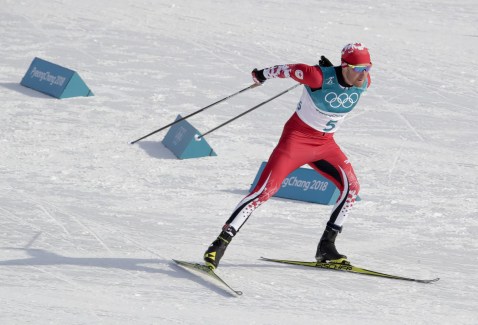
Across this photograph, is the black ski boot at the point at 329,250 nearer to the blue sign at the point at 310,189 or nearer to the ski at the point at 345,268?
the ski at the point at 345,268

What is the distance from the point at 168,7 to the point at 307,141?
42.0 feet

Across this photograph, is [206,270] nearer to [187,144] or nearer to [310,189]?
[310,189]

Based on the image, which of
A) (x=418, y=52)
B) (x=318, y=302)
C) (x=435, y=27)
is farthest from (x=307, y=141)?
(x=435, y=27)

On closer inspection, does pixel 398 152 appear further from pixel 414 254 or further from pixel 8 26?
pixel 8 26

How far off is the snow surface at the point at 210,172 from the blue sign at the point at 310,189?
0.11 metres

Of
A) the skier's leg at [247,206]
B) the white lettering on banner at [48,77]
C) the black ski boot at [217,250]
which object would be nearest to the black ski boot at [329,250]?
the skier's leg at [247,206]

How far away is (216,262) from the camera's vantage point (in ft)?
21.3

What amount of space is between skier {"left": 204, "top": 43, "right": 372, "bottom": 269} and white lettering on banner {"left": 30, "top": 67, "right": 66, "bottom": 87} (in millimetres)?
6035

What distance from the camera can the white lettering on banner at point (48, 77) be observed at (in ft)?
40.9

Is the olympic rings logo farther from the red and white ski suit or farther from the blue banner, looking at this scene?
the blue banner

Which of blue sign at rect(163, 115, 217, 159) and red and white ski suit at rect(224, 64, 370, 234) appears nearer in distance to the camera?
red and white ski suit at rect(224, 64, 370, 234)

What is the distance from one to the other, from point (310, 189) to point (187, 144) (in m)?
1.77

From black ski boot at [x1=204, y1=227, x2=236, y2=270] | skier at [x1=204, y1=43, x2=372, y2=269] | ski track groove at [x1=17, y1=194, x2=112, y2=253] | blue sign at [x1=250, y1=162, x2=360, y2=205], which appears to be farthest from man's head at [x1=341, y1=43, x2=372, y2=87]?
blue sign at [x1=250, y1=162, x2=360, y2=205]

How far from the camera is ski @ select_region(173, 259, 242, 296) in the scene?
20.5ft
